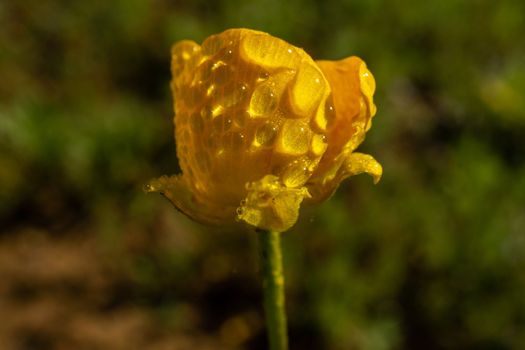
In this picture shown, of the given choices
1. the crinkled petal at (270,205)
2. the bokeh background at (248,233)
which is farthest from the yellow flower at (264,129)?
the bokeh background at (248,233)

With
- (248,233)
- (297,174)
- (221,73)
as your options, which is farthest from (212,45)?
(248,233)

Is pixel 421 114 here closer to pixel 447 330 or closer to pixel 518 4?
pixel 518 4

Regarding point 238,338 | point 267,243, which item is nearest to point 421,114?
point 238,338

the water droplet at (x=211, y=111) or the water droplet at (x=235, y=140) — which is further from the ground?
the water droplet at (x=211, y=111)

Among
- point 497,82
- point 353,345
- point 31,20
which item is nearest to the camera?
point 353,345

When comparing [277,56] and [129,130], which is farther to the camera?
[129,130]

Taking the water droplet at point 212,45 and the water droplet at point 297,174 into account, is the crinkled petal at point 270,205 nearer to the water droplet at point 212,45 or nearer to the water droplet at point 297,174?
the water droplet at point 297,174

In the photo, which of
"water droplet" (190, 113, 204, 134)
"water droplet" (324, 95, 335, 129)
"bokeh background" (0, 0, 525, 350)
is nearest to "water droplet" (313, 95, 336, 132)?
"water droplet" (324, 95, 335, 129)

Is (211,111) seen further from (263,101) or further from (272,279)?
(272,279)
